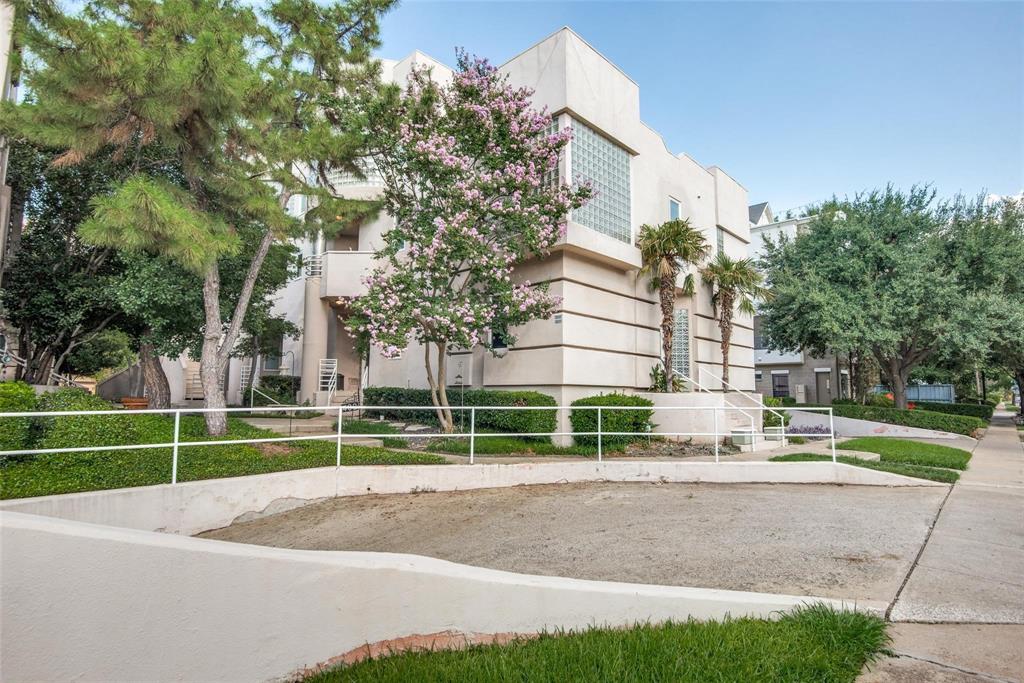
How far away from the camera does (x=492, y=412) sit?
12344mm

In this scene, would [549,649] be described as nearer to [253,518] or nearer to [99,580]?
[99,580]

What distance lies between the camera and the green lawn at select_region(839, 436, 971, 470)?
11109 mm

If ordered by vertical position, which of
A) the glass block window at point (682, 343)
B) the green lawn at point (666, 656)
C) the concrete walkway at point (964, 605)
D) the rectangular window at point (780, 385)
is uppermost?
the glass block window at point (682, 343)

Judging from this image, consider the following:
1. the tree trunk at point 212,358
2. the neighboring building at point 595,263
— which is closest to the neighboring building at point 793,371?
the neighboring building at point 595,263

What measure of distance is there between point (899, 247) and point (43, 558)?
2292cm

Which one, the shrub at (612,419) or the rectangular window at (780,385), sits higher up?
the rectangular window at (780,385)

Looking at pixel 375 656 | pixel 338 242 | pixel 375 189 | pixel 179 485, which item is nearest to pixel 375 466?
pixel 179 485

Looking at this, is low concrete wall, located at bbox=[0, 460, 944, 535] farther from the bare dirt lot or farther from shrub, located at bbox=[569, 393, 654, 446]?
shrub, located at bbox=[569, 393, 654, 446]

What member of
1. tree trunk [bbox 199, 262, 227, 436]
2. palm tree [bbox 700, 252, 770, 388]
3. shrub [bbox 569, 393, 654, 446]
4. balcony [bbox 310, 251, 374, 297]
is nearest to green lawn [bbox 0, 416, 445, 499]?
tree trunk [bbox 199, 262, 227, 436]

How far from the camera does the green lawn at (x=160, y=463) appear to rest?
19.2ft

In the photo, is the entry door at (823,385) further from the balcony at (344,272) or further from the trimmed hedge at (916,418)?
the balcony at (344,272)

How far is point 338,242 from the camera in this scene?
22625mm

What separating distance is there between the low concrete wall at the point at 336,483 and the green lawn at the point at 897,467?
35 cm

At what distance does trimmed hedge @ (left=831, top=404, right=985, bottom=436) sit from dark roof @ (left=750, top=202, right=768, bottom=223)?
55.1 feet
